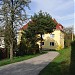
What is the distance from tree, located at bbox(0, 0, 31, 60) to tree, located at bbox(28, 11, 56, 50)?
61.6 feet

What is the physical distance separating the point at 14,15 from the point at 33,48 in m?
15.2

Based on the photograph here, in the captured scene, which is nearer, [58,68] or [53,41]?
[58,68]

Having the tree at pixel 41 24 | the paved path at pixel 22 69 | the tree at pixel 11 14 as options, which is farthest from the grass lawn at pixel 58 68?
the tree at pixel 41 24

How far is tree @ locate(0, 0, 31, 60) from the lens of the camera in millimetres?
27359

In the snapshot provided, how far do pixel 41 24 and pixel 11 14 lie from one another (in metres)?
21.3

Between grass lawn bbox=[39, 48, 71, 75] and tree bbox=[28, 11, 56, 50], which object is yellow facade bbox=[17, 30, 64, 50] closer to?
tree bbox=[28, 11, 56, 50]

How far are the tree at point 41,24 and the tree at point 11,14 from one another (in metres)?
18.8

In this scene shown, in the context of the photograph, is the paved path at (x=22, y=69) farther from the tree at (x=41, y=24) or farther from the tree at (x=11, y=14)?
the tree at (x=41, y=24)

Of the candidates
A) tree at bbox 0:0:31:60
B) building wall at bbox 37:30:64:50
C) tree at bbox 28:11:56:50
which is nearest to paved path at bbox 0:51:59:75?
tree at bbox 0:0:31:60

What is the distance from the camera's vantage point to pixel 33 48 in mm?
42250

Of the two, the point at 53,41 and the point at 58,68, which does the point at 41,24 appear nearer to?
the point at 53,41

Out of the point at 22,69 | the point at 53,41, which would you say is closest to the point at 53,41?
the point at 53,41

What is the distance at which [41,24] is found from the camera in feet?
159

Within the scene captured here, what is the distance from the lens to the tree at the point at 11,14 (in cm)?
2736
